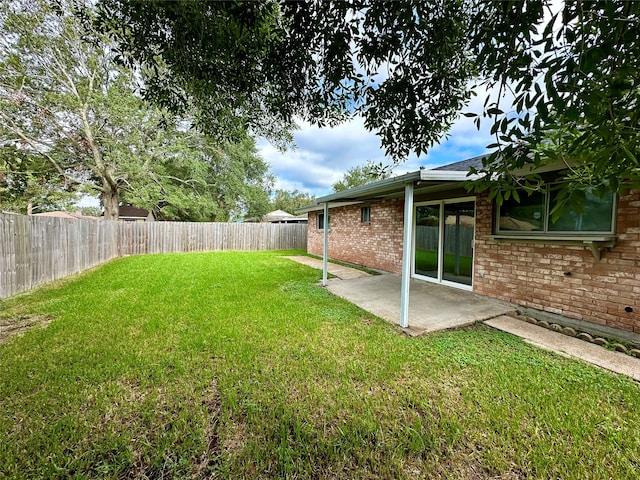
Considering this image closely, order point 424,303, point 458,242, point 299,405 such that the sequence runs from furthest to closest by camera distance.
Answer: point 458,242 < point 424,303 < point 299,405

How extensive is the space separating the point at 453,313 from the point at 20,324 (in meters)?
6.51

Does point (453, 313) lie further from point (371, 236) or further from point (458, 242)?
point (371, 236)

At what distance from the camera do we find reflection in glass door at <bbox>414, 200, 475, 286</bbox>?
5648mm

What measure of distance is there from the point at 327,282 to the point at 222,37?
17.7ft

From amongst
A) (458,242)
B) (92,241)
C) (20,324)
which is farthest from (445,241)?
(92,241)

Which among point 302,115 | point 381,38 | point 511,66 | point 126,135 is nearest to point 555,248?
point 511,66

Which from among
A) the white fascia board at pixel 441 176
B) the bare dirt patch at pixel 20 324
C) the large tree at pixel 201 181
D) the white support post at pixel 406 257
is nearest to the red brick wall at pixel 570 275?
the white fascia board at pixel 441 176

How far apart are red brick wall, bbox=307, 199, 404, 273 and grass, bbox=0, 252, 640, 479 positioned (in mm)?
4298

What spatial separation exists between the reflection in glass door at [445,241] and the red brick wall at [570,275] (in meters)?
0.36

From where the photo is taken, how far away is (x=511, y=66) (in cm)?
171

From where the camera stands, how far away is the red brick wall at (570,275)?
3365 mm

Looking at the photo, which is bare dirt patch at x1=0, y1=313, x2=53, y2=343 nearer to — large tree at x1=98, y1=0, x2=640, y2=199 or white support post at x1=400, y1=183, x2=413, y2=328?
large tree at x1=98, y1=0, x2=640, y2=199

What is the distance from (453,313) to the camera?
4.43 m

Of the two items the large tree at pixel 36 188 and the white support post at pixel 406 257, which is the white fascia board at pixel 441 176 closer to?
the white support post at pixel 406 257
